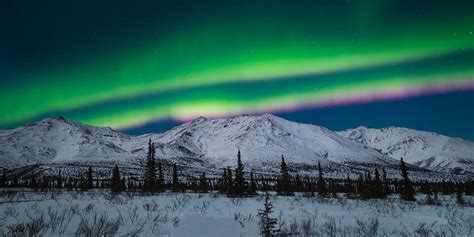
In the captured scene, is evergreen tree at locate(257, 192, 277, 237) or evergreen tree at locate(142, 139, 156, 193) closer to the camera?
evergreen tree at locate(257, 192, 277, 237)

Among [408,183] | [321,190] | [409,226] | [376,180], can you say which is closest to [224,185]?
[321,190]

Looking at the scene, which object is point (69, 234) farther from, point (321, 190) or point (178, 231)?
point (321, 190)

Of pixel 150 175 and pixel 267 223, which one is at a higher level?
pixel 267 223

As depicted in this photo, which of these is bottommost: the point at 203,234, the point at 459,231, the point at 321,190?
the point at 321,190

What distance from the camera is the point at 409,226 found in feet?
27.5

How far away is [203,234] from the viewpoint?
6.05m

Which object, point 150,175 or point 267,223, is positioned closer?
point 267,223

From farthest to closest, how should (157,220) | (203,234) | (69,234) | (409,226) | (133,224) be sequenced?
(409,226)
(157,220)
(133,224)
(203,234)
(69,234)

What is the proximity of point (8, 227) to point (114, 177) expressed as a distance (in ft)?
188

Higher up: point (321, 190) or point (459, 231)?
point (459, 231)

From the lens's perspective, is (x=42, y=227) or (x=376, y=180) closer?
(x=42, y=227)

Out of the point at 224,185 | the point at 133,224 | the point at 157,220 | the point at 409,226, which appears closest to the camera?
the point at 133,224

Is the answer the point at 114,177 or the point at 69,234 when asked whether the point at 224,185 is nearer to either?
the point at 114,177

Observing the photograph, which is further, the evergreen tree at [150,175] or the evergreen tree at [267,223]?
the evergreen tree at [150,175]
